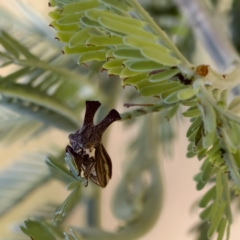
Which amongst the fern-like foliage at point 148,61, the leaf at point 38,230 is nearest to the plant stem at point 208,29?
the fern-like foliage at point 148,61

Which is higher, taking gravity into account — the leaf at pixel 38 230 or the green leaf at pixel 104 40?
the green leaf at pixel 104 40

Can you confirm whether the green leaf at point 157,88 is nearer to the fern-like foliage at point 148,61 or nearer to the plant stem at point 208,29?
the fern-like foliage at point 148,61

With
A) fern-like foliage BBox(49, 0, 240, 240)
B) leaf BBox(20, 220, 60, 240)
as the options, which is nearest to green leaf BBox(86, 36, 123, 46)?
fern-like foliage BBox(49, 0, 240, 240)

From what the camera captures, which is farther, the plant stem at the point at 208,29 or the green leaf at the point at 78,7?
the plant stem at the point at 208,29

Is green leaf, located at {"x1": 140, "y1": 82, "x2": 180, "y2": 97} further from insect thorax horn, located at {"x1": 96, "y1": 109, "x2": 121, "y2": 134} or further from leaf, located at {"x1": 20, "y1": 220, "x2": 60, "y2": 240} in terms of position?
leaf, located at {"x1": 20, "y1": 220, "x2": 60, "y2": 240}

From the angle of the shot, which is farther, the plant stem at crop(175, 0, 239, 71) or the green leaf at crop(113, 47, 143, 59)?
the plant stem at crop(175, 0, 239, 71)

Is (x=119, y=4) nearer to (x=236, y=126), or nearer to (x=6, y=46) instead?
(x=236, y=126)

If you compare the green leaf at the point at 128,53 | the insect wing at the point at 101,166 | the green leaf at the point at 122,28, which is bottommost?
the insect wing at the point at 101,166

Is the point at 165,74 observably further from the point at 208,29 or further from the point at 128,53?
the point at 208,29
